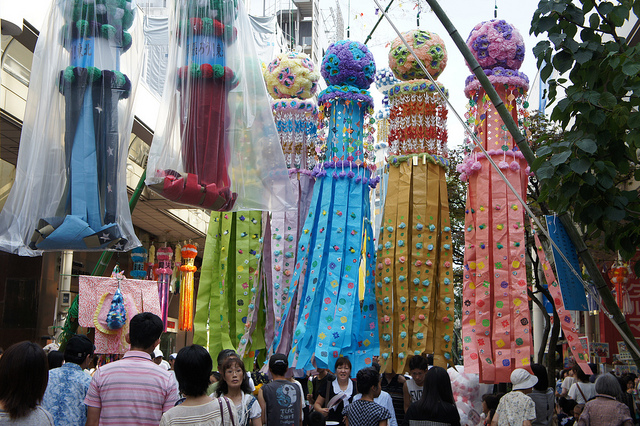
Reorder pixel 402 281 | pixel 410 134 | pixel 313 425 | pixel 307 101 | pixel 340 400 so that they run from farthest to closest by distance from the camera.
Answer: pixel 307 101
pixel 410 134
pixel 402 281
pixel 340 400
pixel 313 425

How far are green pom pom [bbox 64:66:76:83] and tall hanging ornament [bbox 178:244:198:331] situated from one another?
31.1 ft

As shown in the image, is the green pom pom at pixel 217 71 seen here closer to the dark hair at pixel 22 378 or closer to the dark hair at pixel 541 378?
the dark hair at pixel 22 378

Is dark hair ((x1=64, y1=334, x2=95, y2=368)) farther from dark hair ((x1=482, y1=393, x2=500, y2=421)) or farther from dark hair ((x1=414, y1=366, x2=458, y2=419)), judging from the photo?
dark hair ((x1=482, y1=393, x2=500, y2=421))

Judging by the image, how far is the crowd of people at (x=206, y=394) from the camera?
260 centimetres

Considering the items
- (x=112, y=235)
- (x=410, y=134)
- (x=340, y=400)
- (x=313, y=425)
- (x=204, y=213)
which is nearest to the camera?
(x=112, y=235)

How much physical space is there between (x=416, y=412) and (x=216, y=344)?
11.9 ft

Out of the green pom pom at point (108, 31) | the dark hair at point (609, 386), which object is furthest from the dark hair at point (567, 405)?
the green pom pom at point (108, 31)

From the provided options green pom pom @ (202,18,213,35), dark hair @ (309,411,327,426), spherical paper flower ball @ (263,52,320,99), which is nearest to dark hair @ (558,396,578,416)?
dark hair @ (309,411,327,426)

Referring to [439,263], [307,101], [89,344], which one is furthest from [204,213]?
[89,344]

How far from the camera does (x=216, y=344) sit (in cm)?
695

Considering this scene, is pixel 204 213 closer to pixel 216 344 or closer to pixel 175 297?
pixel 175 297

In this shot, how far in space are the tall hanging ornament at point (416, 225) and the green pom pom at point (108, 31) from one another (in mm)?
2836

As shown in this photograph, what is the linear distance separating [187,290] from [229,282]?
7391 mm

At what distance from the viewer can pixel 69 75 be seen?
434 cm
